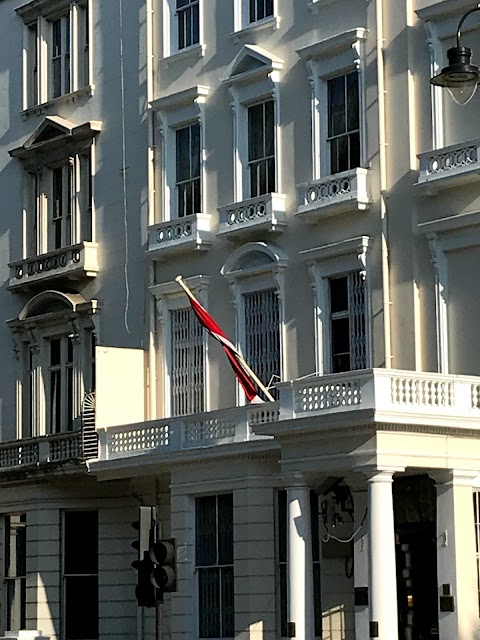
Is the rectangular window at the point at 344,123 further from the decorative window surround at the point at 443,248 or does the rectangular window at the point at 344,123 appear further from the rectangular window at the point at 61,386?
the rectangular window at the point at 61,386

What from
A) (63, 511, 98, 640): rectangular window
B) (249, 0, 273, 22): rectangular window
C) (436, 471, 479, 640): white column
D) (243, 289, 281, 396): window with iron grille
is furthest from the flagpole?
(63, 511, 98, 640): rectangular window

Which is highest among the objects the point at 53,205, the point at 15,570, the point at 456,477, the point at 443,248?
the point at 53,205

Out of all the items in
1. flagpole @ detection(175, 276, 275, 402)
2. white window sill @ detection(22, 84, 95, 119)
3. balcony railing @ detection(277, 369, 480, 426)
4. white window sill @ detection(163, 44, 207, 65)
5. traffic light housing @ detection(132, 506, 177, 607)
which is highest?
white window sill @ detection(22, 84, 95, 119)

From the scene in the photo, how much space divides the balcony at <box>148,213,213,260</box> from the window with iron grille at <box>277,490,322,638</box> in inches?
256

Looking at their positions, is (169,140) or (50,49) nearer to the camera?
(169,140)

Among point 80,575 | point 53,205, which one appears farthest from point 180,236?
point 80,575

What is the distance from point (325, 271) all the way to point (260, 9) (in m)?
6.52

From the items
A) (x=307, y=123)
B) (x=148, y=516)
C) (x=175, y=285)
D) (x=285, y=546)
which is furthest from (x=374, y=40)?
(x=148, y=516)

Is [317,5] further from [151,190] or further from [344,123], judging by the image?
[151,190]

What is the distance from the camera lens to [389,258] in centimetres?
3362

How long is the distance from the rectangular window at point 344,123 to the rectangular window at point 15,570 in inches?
517

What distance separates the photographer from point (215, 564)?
35.6 meters

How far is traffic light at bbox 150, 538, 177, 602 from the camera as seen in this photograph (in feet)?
81.7

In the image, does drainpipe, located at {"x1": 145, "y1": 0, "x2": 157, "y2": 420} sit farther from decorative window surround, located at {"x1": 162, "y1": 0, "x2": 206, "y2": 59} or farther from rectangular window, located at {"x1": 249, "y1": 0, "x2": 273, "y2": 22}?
rectangular window, located at {"x1": 249, "y1": 0, "x2": 273, "y2": 22}
